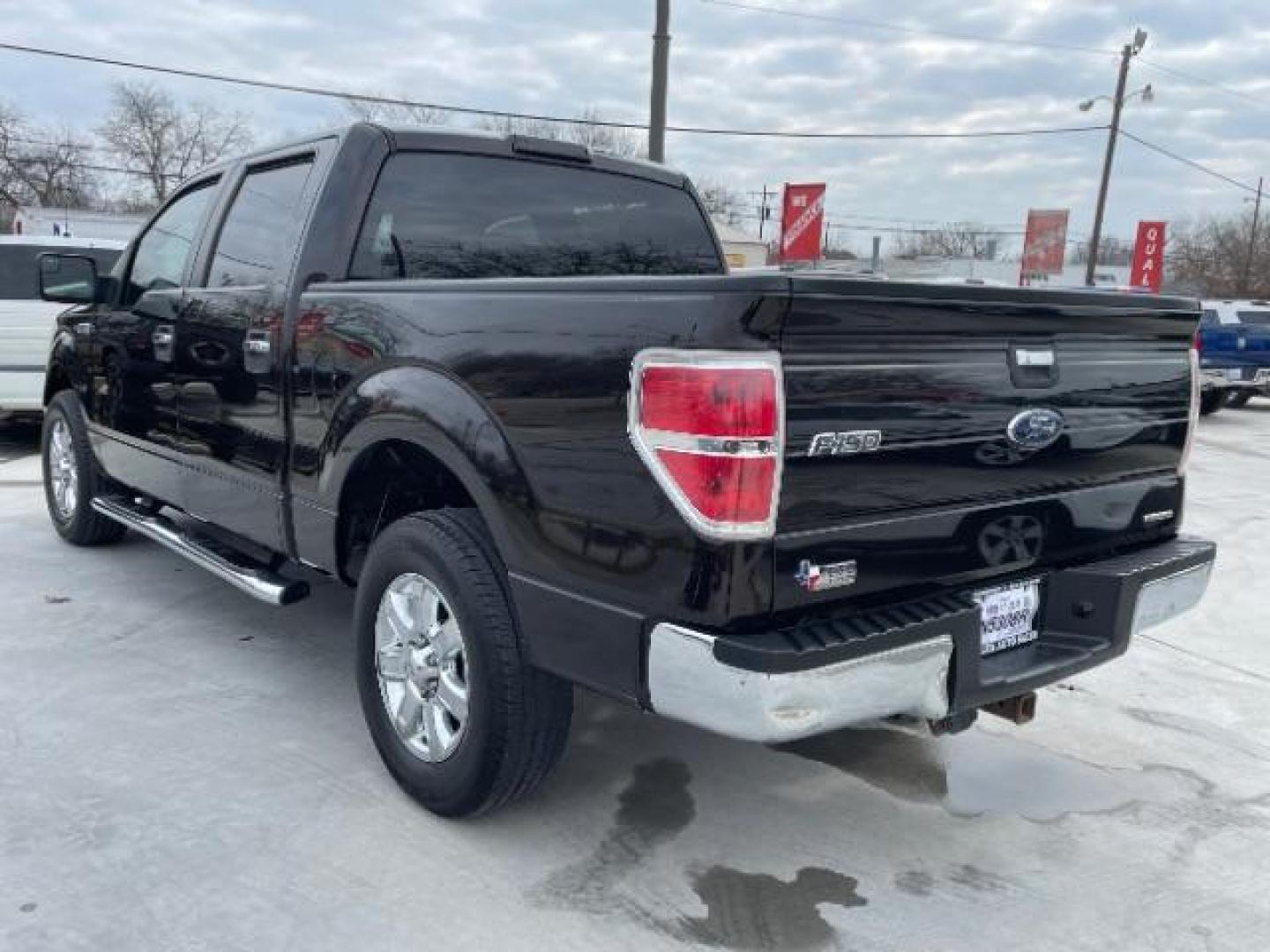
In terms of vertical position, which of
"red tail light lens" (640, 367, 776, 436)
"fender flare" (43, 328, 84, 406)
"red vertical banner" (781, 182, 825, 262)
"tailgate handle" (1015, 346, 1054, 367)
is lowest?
"fender flare" (43, 328, 84, 406)

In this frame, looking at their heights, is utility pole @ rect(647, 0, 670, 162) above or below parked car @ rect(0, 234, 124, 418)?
above

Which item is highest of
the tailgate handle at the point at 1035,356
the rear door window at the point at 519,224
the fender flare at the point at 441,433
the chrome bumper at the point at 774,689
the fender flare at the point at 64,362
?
the rear door window at the point at 519,224

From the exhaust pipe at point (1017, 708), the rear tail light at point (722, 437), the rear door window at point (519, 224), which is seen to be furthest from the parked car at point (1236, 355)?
the rear tail light at point (722, 437)

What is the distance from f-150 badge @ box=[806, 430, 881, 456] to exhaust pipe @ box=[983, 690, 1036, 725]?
→ 104 centimetres

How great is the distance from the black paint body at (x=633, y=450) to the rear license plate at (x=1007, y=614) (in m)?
0.06

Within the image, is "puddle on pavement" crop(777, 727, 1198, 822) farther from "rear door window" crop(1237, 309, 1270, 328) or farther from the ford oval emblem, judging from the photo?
"rear door window" crop(1237, 309, 1270, 328)

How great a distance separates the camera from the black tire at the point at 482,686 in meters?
2.71

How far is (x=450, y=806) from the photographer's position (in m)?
2.95

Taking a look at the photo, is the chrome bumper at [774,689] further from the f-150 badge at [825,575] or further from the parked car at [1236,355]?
the parked car at [1236,355]

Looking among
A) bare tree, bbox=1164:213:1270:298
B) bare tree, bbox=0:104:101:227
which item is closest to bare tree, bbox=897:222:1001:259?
bare tree, bbox=1164:213:1270:298

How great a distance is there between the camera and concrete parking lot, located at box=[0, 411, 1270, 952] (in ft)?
8.49

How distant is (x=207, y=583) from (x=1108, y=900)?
431 centimetres

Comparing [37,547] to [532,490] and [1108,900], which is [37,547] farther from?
[1108,900]

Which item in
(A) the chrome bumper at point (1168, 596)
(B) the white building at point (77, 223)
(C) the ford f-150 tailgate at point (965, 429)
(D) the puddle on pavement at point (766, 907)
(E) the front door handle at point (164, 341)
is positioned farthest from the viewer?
(B) the white building at point (77, 223)
